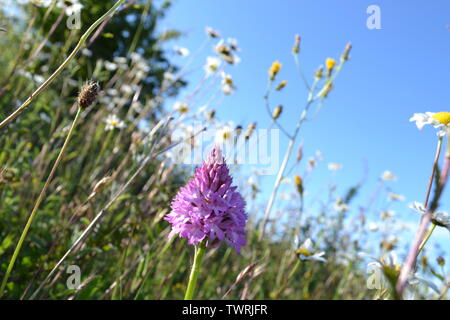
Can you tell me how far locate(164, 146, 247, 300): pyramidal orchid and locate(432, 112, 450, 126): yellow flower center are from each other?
0.79m

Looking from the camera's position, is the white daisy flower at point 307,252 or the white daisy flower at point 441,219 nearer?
the white daisy flower at point 441,219

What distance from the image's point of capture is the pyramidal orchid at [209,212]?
92 cm

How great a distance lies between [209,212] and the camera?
3.05 ft

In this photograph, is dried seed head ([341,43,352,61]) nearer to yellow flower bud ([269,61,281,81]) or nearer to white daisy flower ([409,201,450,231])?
yellow flower bud ([269,61,281,81])

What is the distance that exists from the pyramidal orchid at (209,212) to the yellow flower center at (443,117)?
0.79m

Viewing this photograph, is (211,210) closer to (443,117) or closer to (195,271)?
(195,271)

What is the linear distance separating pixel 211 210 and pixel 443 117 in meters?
0.90

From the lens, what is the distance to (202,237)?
0.91 m

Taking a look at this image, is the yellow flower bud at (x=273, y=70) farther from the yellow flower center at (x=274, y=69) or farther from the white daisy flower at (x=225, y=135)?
the white daisy flower at (x=225, y=135)

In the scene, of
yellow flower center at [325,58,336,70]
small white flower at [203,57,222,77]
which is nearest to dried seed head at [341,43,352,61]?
yellow flower center at [325,58,336,70]

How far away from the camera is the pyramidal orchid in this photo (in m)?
0.92

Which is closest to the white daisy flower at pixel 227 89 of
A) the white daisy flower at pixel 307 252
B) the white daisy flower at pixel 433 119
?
the white daisy flower at pixel 307 252

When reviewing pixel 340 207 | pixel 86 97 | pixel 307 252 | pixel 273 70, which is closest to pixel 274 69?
pixel 273 70
